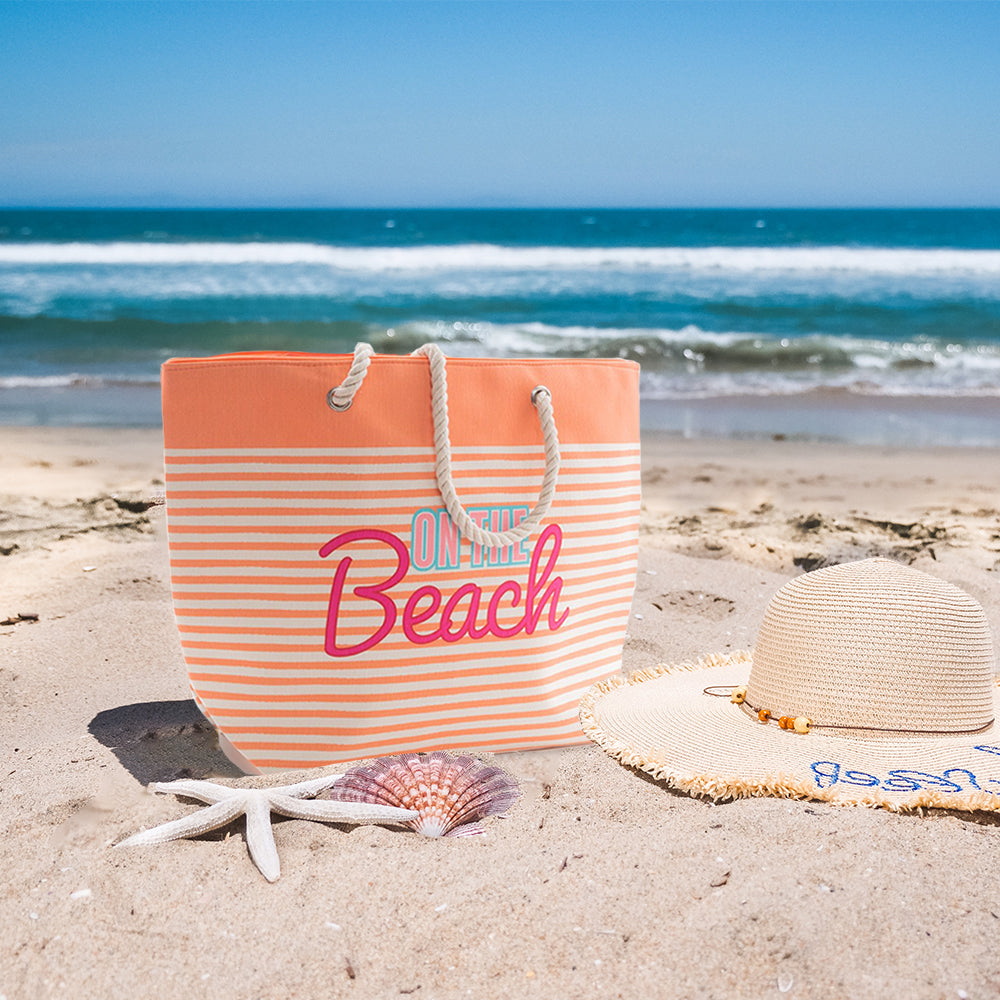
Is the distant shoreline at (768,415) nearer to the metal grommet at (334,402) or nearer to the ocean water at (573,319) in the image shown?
the ocean water at (573,319)

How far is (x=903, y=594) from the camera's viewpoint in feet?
5.91

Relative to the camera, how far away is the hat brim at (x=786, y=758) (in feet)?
5.29

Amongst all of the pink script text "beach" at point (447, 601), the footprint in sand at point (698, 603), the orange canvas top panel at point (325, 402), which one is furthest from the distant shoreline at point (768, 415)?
the orange canvas top panel at point (325, 402)

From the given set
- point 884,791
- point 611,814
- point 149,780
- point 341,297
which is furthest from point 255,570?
point 341,297

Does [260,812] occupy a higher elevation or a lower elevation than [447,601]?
lower

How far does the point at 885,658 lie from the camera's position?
176 centimetres

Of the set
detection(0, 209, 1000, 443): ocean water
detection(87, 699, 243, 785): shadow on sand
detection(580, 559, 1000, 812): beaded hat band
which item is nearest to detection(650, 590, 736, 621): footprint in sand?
detection(580, 559, 1000, 812): beaded hat band

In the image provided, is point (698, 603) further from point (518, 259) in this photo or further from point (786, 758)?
point (518, 259)

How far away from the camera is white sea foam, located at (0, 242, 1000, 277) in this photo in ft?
62.2

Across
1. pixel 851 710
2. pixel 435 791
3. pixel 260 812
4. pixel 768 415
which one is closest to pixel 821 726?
pixel 851 710

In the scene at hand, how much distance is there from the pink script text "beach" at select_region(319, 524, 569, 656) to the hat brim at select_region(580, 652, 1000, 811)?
0.24 m

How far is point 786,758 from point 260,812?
0.88m

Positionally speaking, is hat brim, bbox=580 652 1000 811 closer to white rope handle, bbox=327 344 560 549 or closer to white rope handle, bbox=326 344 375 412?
white rope handle, bbox=327 344 560 549

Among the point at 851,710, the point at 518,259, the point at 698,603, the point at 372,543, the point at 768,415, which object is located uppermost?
the point at 518,259
